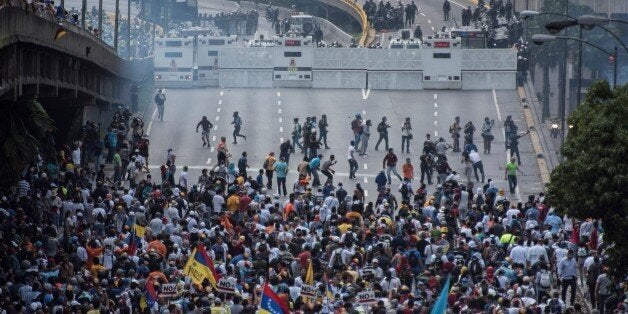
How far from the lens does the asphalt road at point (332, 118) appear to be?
61844 mm

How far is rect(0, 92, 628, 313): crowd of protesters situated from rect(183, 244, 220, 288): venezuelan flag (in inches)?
9.9

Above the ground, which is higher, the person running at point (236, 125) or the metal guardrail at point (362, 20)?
the metal guardrail at point (362, 20)

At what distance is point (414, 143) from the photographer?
6581 centimetres

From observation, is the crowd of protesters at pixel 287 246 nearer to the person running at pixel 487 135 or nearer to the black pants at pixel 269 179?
the black pants at pixel 269 179

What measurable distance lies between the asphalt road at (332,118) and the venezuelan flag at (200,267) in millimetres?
20897

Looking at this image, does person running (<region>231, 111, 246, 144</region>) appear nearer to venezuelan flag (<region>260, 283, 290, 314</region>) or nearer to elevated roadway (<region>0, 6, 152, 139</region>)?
elevated roadway (<region>0, 6, 152, 139</region>)

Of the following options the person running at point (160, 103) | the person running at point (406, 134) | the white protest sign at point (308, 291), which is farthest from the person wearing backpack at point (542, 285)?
the person running at point (160, 103)

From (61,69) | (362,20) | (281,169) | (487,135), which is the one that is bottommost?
(281,169)

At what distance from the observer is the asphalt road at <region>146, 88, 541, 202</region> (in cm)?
6184

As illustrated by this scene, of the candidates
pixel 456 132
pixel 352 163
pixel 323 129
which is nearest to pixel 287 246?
pixel 352 163

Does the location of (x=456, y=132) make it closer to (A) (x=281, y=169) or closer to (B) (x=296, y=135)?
(B) (x=296, y=135)

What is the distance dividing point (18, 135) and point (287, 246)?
8.64m

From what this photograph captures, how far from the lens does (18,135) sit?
47781 mm

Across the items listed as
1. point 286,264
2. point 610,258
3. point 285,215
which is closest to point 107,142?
point 285,215
